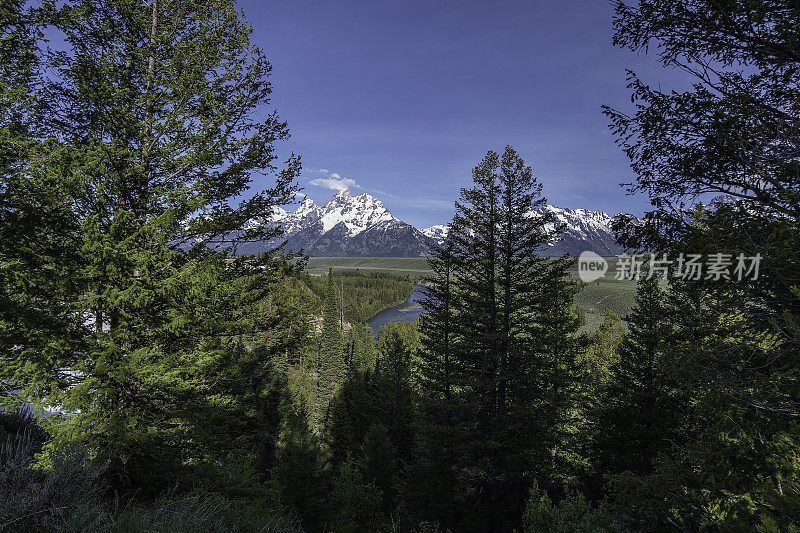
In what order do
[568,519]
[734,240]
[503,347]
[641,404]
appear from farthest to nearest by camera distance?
[641,404] < [503,347] < [568,519] < [734,240]

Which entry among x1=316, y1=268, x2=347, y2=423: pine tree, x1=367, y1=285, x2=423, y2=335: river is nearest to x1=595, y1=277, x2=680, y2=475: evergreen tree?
x1=316, y1=268, x2=347, y2=423: pine tree

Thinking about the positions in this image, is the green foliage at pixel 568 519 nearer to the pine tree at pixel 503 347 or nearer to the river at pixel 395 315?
the pine tree at pixel 503 347

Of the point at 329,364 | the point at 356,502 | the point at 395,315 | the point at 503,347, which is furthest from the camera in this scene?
the point at 395,315

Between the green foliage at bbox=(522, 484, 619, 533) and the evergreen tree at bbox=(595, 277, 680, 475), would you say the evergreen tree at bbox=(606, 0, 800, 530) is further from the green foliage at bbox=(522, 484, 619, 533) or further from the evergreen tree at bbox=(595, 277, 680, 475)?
the evergreen tree at bbox=(595, 277, 680, 475)

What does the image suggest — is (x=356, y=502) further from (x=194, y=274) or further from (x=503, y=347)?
(x=194, y=274)

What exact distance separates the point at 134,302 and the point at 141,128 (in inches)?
143

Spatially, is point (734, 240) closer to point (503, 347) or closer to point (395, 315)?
point (503, 347)

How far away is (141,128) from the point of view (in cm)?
623

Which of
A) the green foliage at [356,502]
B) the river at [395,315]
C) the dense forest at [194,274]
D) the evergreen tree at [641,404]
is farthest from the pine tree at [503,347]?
the river at [395,315]

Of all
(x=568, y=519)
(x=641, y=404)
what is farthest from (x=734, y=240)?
(x=641, y=404)

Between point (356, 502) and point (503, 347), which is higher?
point (503, 347)

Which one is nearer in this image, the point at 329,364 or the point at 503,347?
the point at 503,347

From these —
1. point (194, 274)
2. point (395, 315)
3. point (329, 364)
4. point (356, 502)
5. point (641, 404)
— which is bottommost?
point (395, 315)

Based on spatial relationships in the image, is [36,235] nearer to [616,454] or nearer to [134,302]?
[134,302]
